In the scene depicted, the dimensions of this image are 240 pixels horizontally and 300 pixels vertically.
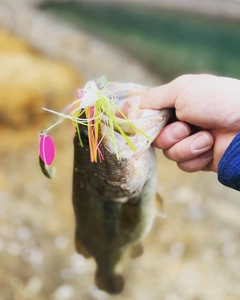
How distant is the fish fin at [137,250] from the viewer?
2125 mm

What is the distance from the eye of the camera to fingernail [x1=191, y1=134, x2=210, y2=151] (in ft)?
5.32

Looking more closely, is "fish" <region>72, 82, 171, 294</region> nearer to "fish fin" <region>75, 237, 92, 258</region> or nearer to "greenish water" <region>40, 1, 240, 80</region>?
"fish fin" <region>75, 237, 92, 258</region>

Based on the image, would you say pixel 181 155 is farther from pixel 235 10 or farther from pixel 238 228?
pixel 235 10

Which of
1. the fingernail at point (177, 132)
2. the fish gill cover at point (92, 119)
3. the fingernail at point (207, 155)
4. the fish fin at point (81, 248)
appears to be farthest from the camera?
the fish fin at point (81, 248)

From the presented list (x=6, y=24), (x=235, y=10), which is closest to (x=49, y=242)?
(x=6, y=24)

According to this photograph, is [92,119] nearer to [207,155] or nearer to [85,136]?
[85,136]

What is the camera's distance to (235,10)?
11.2 m

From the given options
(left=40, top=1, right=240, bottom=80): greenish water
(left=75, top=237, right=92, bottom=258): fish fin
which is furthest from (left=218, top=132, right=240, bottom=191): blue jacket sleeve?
(left=40, top=1, right=240, bottom=80): greenish water

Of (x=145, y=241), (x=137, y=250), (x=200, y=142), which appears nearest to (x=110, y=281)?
(x=137, y=250)

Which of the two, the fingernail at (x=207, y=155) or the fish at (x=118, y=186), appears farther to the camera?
the fingernail at (x=207, y=155)

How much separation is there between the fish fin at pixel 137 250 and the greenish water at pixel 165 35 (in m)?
5.77

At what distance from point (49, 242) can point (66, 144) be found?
164 centimetres

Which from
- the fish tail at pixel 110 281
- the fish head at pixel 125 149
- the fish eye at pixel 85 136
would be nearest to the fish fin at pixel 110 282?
the fish tail at pixel 110 281

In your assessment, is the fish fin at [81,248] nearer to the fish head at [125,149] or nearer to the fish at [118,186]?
the fish at [118,186]
